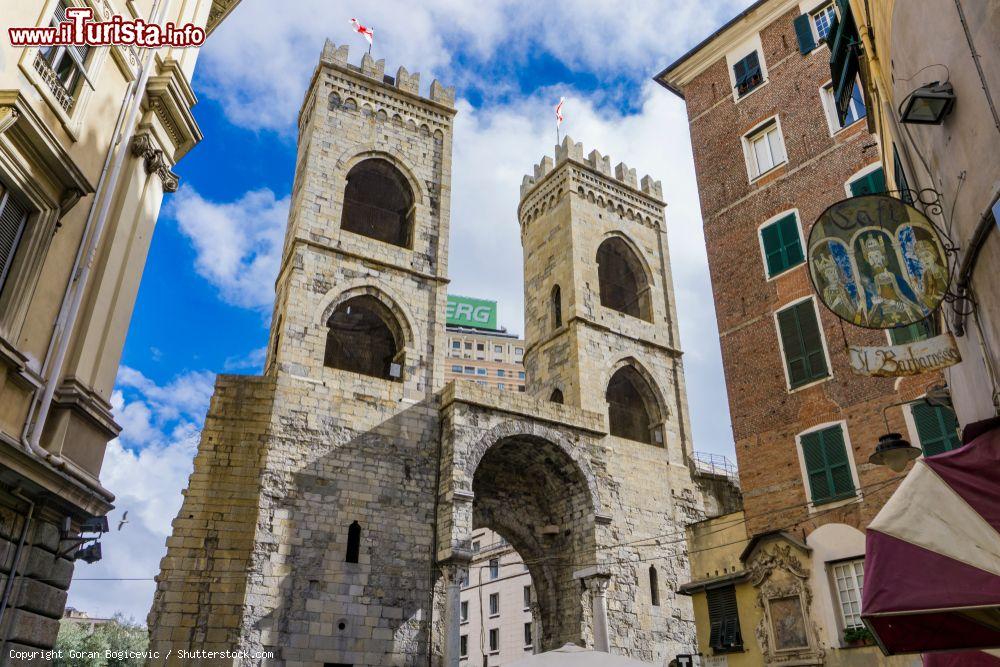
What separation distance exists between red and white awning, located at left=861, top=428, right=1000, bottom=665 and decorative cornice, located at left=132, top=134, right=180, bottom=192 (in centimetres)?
1035

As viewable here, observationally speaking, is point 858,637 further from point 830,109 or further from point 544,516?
point 544,516

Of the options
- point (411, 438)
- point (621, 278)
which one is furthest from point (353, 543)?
point (621, 278)

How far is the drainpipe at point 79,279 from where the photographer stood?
8.22 meters

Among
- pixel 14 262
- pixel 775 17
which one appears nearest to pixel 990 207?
pixel 14 262

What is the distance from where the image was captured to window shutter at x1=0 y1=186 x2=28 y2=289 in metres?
8.12

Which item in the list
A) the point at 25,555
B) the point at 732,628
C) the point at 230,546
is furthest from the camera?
the point at 230,546

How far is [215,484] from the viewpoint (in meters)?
18.2

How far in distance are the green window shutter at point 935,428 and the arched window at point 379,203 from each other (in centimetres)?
1655

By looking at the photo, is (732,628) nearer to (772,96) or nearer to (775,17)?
(772,96)

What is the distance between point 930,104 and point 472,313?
A: 9836cm

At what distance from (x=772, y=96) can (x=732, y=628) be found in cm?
1270

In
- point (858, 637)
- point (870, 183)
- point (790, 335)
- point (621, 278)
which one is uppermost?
point (621, 278)

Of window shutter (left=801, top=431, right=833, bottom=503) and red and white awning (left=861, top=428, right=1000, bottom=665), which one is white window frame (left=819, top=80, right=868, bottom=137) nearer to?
window shutter (left=801, top=431, right=833, bottom=503)

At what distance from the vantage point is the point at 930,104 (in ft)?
21.2
